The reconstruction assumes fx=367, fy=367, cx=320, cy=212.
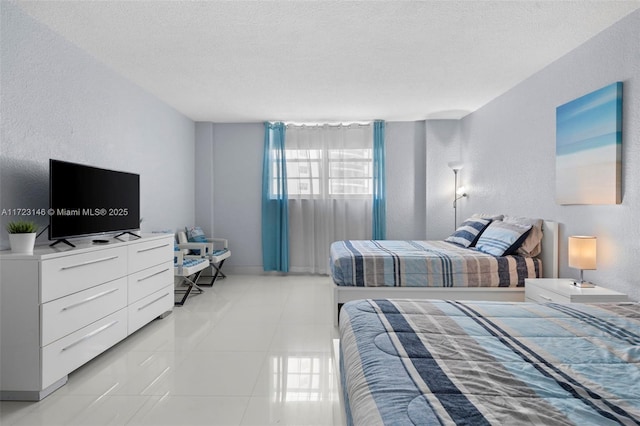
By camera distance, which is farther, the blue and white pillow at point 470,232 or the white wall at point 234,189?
the white wall at point 234,189

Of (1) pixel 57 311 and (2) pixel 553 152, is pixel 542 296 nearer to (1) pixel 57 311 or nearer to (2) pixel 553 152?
(2) pixel 553 152

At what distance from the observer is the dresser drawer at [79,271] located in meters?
2.31

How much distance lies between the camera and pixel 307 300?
4.62m

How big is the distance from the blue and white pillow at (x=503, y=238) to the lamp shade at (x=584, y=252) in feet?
2.46

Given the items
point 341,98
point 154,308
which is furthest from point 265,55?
point 154,308

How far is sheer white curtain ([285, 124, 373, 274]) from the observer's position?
611cm

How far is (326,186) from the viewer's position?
6.13m

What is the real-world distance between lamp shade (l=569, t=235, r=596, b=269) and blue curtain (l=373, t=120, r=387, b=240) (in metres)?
3.32

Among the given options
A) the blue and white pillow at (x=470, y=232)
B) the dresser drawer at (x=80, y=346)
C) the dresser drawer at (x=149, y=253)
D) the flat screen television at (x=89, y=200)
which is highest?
the flat screen television at (x=89, y=200)

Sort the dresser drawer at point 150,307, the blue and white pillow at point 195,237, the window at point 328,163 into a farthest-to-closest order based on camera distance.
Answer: the window at point 328,163 → the blue and white pillow at point 195,237 → the dresser drawer at point 150,307

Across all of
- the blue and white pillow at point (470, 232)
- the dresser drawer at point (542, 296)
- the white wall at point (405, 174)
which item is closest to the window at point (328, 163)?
the white wall at point (405, 174)

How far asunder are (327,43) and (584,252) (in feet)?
8.73

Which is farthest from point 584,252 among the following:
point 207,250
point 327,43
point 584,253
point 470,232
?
point 207,250

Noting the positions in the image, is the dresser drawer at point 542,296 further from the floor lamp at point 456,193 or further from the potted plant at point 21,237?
the potted plant at point 21,237
